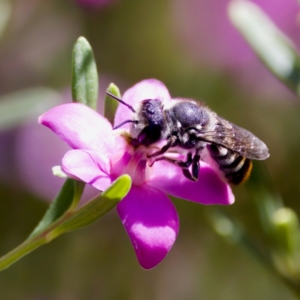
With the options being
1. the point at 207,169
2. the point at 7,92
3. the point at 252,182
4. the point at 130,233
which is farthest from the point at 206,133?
the point at 7,92

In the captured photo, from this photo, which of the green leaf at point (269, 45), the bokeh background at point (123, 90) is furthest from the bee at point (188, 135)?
the bokeh background at point (123, 90)

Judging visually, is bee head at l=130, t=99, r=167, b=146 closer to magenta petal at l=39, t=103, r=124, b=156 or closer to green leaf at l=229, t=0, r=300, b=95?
magenta petal at l=39, t=103, r=124, b=156

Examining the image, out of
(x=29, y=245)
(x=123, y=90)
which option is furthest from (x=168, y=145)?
(x=123, y=90)

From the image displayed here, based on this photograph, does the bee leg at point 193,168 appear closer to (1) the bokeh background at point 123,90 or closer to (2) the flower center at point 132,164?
(2) the flower center at point 132,164

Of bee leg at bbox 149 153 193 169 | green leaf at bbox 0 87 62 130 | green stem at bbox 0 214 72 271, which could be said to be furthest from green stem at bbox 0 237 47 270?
green leaf at bbox 0 87 62 130

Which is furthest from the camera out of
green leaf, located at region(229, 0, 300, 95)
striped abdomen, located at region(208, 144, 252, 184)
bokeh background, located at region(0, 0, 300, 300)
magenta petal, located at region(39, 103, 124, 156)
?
bokeh background, located at region(0, 0, 300, 300)

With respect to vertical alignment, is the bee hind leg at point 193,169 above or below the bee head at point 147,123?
below
